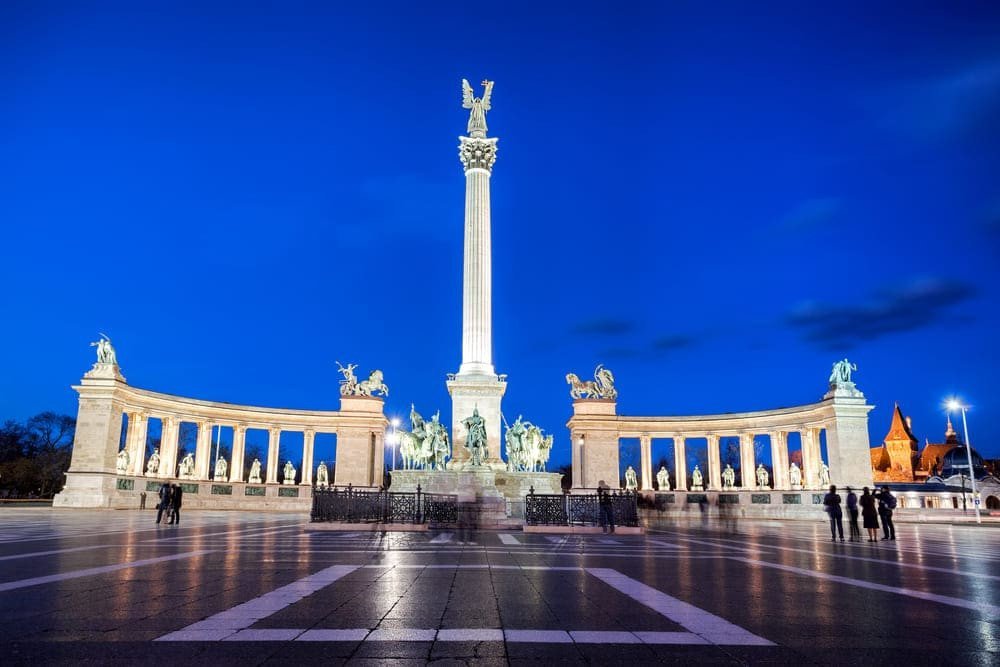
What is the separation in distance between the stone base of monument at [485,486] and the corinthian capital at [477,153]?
24134 millimetres

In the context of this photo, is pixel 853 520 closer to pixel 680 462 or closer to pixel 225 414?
pixel 680 462

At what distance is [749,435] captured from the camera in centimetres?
7256

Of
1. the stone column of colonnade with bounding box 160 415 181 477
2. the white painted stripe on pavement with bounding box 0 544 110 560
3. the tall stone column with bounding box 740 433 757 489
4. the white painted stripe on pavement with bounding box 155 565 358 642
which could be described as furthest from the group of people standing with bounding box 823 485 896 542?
the stone column of colonnade with bounding box 160 415 181 477

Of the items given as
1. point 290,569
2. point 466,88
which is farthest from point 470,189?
point 290,569

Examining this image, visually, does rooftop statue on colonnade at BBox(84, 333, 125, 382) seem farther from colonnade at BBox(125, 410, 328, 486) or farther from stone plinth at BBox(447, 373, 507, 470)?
stone plinth at BBox(447, 373, 507, 470)

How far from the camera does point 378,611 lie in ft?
26.9

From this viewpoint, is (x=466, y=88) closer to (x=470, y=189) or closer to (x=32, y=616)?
(x=470, y=189)

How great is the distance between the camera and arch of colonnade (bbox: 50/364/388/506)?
56.0m

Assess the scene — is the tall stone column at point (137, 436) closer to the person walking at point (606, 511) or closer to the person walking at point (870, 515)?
the person walking at point (606, 511)

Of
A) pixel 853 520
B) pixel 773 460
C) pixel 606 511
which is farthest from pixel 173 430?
pixel 853 520

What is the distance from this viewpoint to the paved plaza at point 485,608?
6.10 metres

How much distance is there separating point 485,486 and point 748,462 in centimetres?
4016

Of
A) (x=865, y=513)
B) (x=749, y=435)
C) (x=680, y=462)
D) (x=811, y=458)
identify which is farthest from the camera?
(x=680, y=462)

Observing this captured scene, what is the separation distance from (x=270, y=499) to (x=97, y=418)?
713 inches
